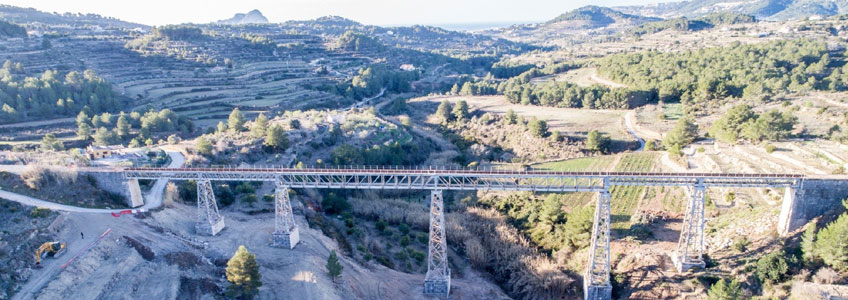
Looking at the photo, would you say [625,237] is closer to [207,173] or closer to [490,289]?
[490,289]

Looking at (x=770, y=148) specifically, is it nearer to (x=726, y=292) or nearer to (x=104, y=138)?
(x=726, y=292)

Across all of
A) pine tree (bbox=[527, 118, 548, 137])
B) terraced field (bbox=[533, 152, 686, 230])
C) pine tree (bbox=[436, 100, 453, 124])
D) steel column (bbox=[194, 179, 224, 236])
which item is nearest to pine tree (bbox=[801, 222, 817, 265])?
terraced field (bbox=[533, 152, 686, 230])

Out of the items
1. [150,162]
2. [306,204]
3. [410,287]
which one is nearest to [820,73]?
[410,287]

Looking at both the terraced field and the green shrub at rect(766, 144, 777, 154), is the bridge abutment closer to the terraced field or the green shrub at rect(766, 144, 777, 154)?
the terraced field

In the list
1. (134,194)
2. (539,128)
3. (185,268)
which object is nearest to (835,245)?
(539,128)

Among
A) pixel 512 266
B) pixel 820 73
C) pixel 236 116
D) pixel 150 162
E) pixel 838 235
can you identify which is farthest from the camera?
pixel 820 73

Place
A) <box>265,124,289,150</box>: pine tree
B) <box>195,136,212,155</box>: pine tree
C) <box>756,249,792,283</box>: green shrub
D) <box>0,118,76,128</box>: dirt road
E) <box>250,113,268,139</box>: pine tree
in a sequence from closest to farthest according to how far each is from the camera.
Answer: <box>756,249,792,283</box>: green shrub < <box>195,136,212,155</box>: pine tree < <box>265,124,289,150</box>: pine tree < <box>250,113,268,139</box>: pine tree < <box>0,118,76,128</box>: dirt road

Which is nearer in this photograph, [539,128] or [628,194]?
[628,194]
